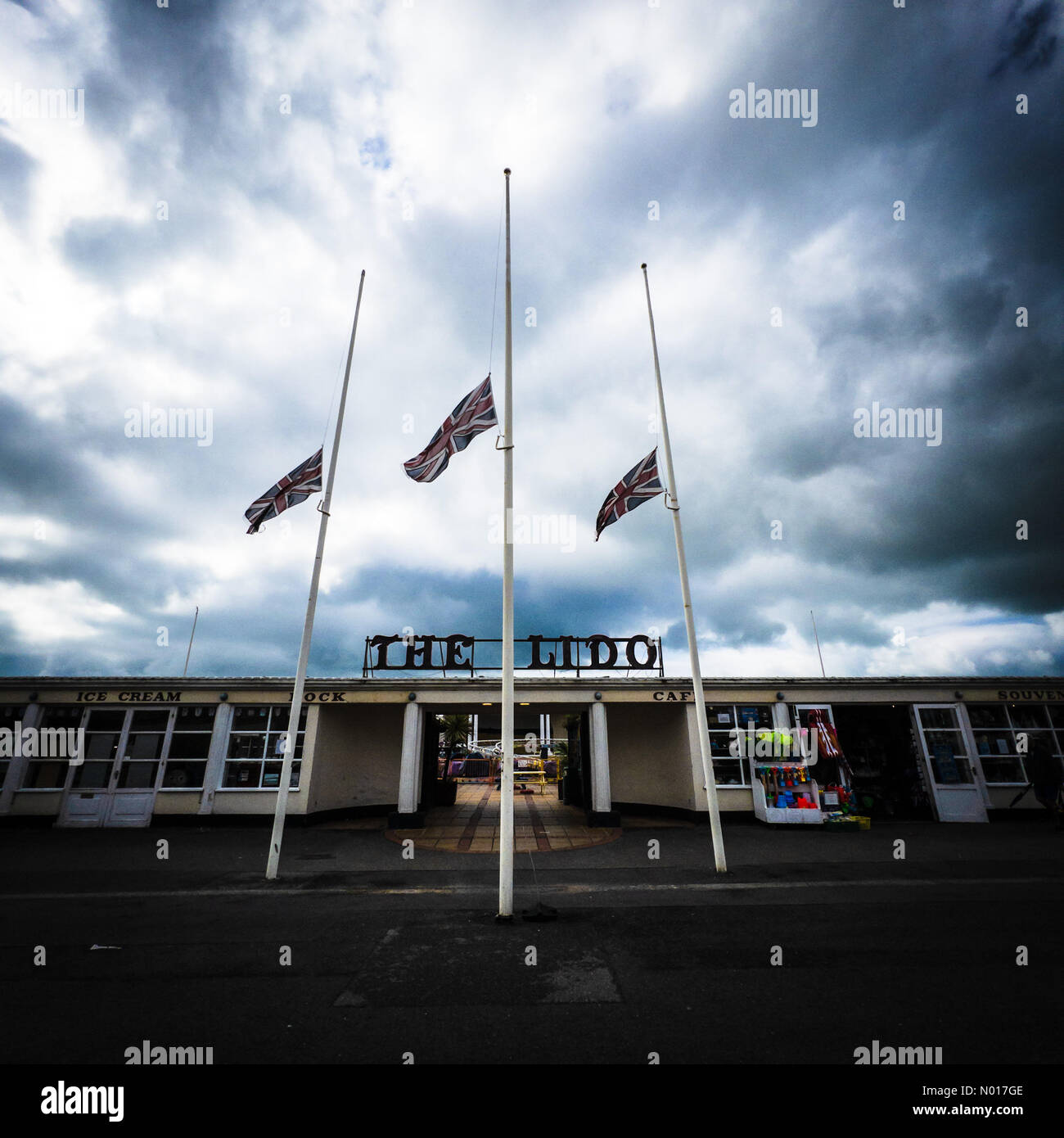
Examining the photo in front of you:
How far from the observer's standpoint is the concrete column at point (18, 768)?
584 inches

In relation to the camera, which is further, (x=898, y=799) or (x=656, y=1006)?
(x=898, y=799)

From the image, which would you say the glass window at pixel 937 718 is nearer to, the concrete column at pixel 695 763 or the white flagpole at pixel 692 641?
the concrete column at pixel 695 763

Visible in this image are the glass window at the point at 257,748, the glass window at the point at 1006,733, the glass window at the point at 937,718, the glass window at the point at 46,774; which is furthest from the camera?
the glass window at the point at 937,718

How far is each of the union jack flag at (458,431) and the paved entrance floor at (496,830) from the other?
8.31 meters

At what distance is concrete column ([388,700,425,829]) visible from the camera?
14586 mm

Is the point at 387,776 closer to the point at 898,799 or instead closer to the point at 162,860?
the point at 162,860

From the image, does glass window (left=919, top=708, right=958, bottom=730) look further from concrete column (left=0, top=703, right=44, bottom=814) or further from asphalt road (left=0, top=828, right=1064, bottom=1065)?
concrete column (left=0, top=703, right=44, bottom=814)

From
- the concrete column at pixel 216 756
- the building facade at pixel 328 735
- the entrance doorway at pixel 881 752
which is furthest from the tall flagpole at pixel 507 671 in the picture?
the entrance doorway at pixel 881 752

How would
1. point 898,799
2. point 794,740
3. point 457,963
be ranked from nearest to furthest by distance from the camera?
point 457,963, point 794,740, point 898,799

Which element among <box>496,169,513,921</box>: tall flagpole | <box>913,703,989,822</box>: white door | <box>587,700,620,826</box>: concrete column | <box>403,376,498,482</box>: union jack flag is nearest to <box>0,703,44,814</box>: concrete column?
<box>403,376,498,482</box>: union jack flag
